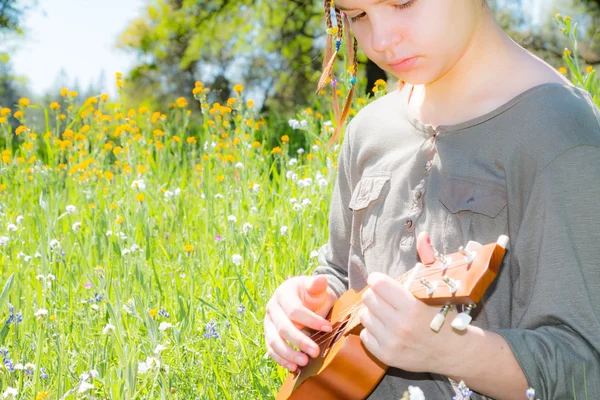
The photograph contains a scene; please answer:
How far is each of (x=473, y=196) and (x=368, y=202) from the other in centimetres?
32

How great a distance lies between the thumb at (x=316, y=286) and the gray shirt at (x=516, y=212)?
4.7 inches

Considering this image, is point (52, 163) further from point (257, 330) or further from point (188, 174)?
point (257, 330)

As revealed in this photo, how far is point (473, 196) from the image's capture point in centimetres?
152

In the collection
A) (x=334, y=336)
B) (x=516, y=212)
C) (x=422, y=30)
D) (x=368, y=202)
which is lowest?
(x=334, y=336)

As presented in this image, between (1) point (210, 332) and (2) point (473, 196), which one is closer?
(2) point (473, 196)

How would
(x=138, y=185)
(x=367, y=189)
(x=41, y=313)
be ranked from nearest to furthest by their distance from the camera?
(x=367, y=189), (x=41, y=313), (x=138, y=185)

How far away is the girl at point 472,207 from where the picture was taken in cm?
135

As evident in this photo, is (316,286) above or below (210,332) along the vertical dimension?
above

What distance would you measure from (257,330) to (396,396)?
2.64ft

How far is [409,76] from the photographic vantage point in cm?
157

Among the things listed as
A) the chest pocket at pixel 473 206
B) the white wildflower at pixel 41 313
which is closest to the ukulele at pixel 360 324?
the chest pocket at pixel 473 206

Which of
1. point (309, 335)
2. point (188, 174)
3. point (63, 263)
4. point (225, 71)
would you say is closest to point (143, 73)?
point (225, 71)

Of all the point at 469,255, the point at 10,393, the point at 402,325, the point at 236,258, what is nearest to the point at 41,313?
the point at 10,393

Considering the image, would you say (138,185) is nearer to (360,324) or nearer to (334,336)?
(334,336)
